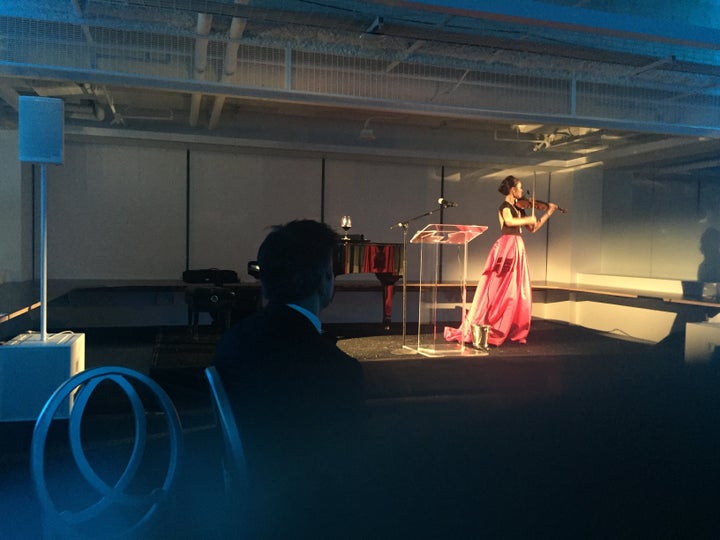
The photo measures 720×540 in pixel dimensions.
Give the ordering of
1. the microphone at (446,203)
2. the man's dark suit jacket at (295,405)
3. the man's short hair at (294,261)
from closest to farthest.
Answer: the man's dark suit jacket at (295,405), the man's short hair at (294,261), the microphone at (446,203)

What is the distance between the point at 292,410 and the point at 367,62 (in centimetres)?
393

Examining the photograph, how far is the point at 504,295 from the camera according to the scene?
18.1 ft

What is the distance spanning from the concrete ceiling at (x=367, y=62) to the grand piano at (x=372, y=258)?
1186 mm

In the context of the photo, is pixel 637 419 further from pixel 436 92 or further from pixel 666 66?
pixel 436 92

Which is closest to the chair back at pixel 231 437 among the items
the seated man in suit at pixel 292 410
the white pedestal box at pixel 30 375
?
the seated man in suit at pixel 292 410

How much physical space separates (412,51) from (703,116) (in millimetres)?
3101

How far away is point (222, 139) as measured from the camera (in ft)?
22.3

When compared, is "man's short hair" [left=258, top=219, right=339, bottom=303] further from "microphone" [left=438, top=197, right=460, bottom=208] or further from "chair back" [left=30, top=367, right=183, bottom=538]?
"microphone" [left=438, top=197, right=460, bottom=208]

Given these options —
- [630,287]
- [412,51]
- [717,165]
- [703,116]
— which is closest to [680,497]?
[412,51]

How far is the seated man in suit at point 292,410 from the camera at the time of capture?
126 cm

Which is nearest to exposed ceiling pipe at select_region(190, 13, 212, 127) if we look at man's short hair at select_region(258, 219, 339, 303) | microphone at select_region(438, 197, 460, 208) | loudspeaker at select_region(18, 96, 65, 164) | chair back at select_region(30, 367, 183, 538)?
loudspeaker at select_region(18, 96, 65, 164)

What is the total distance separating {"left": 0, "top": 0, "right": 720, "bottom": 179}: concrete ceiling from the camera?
3479 millimetres

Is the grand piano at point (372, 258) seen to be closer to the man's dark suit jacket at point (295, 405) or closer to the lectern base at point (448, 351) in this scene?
the lectern base at point (448, 351)

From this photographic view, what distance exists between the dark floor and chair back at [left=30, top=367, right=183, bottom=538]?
0.51ft
